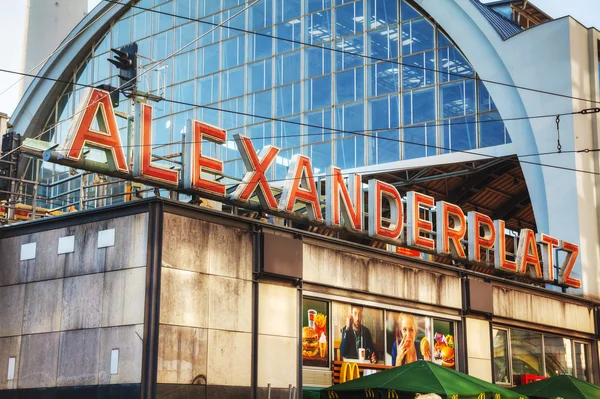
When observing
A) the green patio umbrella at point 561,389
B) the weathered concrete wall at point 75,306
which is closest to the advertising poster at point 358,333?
the green patio umbrella at point 561,389

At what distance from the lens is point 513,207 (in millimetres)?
52938

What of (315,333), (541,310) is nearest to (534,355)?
(541,310)

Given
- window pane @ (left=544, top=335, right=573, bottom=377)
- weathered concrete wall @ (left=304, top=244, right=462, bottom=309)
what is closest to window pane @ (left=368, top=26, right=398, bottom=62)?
window pane @ (left=544, top=335, right=573, bottom=377)

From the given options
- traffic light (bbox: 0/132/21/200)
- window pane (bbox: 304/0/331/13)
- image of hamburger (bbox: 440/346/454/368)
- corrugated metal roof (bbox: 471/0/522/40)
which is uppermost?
window pane (bbox: 304/0/331/13)

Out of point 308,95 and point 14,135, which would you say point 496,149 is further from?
point 14,135

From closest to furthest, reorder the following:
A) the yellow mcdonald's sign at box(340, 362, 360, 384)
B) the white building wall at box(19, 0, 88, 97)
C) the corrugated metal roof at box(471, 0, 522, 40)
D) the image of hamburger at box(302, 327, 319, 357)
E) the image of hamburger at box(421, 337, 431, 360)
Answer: the image of hamburger at box(302, 327, 319, 357)
the yellow mcdonald's sign at box(340, 362, 360, 384)
the image of hamburger at box(421, 337, 431, 360)
the corrugated metal roof at box(471, 0, 522, 40)
the white building wall at box(19, 0, 88, 97)

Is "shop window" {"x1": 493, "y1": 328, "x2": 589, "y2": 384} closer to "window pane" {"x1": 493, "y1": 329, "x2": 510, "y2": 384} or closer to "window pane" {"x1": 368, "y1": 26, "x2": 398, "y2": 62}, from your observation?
"window pane" {"x1": 493, "y1": 329, "x2": 510, "y2": 384}

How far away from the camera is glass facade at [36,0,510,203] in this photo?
143 ft

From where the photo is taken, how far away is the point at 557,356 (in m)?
30.6

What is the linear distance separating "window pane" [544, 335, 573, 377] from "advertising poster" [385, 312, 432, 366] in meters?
6.64

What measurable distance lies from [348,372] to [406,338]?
2658 mm

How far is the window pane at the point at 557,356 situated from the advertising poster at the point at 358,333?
8.64 meters

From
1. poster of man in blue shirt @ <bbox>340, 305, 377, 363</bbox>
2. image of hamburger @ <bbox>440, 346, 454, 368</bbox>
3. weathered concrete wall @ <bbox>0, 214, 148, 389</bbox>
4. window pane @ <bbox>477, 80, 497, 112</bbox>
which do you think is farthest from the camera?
window pane @ <bbox>477, 80, 497, 112</bbox>

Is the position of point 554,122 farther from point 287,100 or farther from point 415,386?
point 415,386
